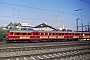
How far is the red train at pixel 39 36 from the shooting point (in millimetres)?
31047

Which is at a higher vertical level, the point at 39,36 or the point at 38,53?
the point at 39,36

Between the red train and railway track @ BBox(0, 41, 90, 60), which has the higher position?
the red train

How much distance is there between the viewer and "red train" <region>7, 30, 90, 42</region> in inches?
1222

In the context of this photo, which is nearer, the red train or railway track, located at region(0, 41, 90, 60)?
railway track, located at region(0, 41, 90, 60)

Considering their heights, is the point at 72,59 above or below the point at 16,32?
below

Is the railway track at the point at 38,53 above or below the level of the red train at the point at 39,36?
below

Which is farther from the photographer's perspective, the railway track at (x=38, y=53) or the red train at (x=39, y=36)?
the red train at (x=39, y=36)

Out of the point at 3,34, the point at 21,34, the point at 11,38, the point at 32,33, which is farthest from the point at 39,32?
the point at 3,34

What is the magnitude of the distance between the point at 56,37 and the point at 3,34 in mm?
13309

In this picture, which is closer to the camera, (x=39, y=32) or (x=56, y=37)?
(x=39, y=32)

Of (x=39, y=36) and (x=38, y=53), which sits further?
(x=39, y=36)

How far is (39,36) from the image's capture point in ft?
113

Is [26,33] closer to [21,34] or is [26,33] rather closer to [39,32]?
[21,34]

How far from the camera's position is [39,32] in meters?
34.6
